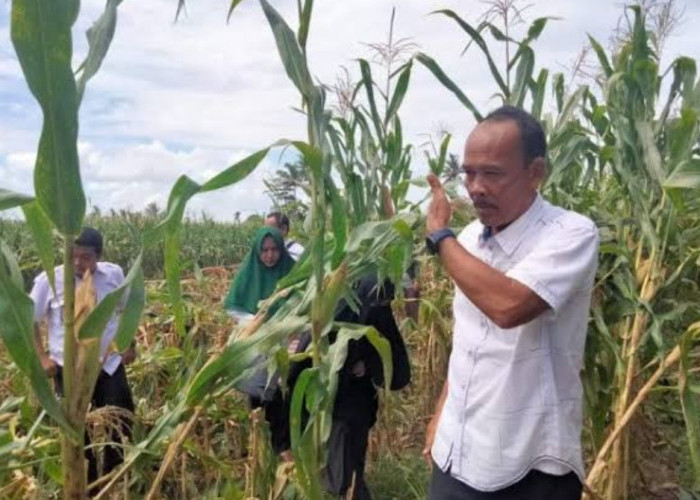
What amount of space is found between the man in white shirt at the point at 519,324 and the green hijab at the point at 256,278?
7.32 feet

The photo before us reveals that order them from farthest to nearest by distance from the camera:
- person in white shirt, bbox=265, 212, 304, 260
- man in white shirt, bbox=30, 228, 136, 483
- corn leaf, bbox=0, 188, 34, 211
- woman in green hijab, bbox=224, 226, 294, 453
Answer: person in white shirt, bbox=265, 212, 304, 260 → woman in green hijab, bbox=224, 226, 294, 453 → man in white shirt, bbox=30, 228, 136, 483 → corn leaf, bbox=0, 188, 34, 211

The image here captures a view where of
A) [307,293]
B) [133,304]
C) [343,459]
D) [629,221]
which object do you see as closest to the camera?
[133,304]

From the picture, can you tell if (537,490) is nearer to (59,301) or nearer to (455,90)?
(455,90)

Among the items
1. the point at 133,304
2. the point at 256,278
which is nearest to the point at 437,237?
the point at 133,304

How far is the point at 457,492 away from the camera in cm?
188

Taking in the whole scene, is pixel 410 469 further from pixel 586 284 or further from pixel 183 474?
pixel 586 284

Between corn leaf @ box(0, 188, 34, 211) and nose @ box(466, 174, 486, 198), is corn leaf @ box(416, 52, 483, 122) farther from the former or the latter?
corn leaf @ box(0, 188, 34, 211)

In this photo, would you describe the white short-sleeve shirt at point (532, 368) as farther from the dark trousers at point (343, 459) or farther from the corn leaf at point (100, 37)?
the dark trousers at point (343, 459)

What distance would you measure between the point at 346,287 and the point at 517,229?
1.38 ft

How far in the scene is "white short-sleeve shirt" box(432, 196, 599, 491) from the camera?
5.78 feet

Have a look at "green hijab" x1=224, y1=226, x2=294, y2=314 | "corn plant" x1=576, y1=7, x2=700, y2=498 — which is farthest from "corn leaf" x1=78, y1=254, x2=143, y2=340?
"green hijab" x1=224, y1=226, x2=294, y2=314

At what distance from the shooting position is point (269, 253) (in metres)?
4.11

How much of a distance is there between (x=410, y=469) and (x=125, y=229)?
38.8ft

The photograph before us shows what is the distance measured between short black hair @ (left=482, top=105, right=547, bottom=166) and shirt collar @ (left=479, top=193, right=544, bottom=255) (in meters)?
0.11
